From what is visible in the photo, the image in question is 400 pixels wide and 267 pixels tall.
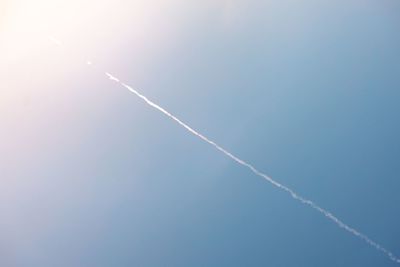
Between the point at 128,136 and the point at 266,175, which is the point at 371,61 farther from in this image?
the point at 128,136

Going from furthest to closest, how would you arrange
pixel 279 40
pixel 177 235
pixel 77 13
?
1. pixel 77 13
2. pixel 279 40
3. pixel 177 235

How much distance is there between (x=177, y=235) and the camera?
3574mm

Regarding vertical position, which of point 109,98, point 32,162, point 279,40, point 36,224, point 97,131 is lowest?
point 36,224

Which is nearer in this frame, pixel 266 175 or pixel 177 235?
pixel 177 235

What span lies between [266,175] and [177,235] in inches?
29.0

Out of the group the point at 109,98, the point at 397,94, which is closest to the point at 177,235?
the point at 109,98

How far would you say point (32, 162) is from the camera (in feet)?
12.8

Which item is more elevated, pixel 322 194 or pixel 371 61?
pixel 371 61

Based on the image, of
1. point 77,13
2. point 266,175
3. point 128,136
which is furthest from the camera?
point 77,13

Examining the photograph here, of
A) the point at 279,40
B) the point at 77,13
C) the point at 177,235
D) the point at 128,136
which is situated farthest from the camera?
the point at 77,13

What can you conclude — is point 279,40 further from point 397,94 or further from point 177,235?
point 177,235

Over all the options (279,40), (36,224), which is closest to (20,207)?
(36,224)

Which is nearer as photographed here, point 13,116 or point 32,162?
point 32,162

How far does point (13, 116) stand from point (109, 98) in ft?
2.39
